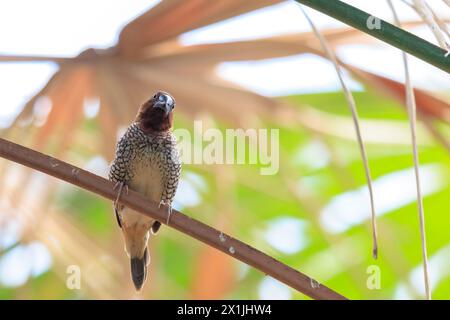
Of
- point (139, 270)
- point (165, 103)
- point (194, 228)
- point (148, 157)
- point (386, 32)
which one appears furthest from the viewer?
point (148, 157)

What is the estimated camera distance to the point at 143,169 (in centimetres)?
356

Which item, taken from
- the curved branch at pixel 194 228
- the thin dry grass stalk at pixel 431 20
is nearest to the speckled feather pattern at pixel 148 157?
the curved branch at pixel 194 228

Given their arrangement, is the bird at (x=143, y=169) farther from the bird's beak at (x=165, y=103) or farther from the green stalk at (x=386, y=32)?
the green stalk at (x=386, y=32)

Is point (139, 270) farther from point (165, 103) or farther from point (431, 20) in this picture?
point (431, 20)

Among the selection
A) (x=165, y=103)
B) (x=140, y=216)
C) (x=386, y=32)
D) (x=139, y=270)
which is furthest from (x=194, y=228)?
(x=140, y=216)

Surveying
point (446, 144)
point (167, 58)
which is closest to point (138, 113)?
point (167, 58)

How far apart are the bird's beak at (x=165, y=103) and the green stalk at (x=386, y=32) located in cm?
179

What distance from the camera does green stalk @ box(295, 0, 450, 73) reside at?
1.48 meters

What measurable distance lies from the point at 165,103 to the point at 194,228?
1595 millimetres

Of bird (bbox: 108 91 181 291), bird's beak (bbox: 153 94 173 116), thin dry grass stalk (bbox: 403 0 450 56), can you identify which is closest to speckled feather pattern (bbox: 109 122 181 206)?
bird (bbox: 108 91 181 291)

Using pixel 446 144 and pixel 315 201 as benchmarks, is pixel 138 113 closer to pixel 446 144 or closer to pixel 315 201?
pixel 315 201

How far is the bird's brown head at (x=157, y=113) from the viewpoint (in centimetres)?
328

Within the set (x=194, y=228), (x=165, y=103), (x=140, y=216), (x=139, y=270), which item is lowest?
(x=194, y=228)
